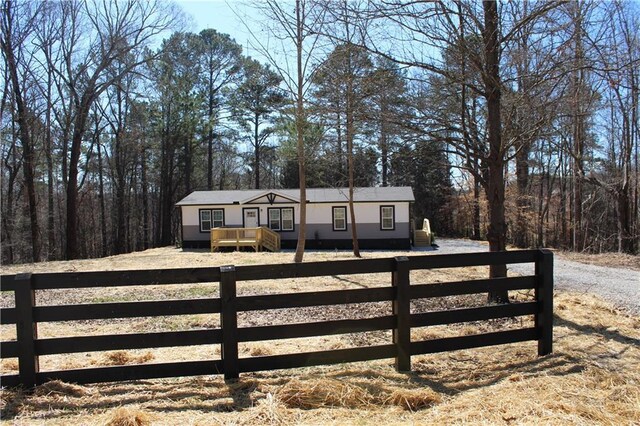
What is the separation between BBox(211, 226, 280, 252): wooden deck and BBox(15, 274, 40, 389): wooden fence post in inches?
823

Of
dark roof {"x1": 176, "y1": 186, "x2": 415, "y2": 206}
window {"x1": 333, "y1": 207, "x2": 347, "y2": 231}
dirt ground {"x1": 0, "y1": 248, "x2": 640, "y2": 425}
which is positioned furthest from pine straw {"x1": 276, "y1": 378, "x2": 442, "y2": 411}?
window {"x1": 333, "y1": 207, "x2": 347, "y2": 231}

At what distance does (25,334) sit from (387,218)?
23504mm

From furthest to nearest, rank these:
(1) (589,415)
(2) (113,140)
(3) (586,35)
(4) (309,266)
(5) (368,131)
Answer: (2) (113,140) → (5) (368,131) → (3) (586,35) → (4) (309,266) → (1) (589,415)

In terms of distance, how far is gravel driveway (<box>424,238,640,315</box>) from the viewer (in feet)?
27.4

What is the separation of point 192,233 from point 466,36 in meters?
24.0

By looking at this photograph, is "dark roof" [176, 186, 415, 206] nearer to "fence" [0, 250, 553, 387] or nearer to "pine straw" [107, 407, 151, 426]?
"fence" [0, 250, 553, 387]

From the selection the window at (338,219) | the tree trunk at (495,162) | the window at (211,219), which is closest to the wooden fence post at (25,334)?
the tree trunk at (495,162)

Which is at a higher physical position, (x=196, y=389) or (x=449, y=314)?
(x=449, y=314)

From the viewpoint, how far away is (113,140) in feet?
118

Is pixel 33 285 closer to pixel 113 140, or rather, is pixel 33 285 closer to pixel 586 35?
pixel 586 35

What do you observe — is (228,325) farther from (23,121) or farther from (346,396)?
(23,121)

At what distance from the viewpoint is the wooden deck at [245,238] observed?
80.9ft

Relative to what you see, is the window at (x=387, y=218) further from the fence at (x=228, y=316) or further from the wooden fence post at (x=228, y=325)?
the wooden fence post at (x=228, y=325)

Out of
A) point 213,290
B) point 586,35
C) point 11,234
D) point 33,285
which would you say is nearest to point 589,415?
point 33,285
